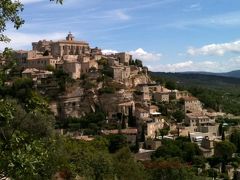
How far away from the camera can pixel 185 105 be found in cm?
7669

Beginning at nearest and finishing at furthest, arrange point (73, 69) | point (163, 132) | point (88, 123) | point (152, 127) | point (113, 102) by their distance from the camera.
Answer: point (163, 132)
point (152, 127)
point (88, 123)
point (113, 102)
point (73, 69)

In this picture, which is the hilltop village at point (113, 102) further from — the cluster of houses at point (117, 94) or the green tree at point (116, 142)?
the green tree at point (116, 142)

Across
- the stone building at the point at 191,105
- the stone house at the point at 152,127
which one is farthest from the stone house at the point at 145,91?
the stone house at the point at 152,127

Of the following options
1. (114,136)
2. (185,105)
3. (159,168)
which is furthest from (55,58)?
(159,168)

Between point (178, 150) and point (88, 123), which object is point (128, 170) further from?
point (88, 123)

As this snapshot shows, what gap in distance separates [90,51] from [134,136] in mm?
31243

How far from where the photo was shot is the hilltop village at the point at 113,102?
6347cm

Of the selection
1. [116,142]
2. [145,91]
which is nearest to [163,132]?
[116,142]

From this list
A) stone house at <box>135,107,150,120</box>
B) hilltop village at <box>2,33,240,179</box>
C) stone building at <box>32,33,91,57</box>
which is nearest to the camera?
hilltop village at <box>2,33,240,179</box>

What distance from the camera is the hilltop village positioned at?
208 feet

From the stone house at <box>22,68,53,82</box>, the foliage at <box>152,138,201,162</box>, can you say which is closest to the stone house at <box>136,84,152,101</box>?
the stone house at <box>22,68,53,82</box>

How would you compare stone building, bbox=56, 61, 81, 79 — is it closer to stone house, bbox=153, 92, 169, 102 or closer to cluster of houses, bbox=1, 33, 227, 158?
cluster of houses, bbox=1, 33, 227, 158

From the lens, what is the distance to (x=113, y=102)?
6950cm

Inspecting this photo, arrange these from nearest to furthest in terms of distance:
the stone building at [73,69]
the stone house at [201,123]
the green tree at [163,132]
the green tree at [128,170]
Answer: the green tree at [128,170] → the green tree at [163,132] → the stone house at [201,123] → the stone building at [73,69]
